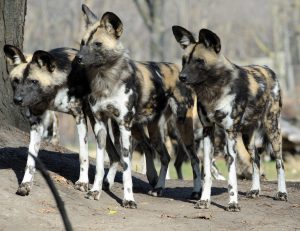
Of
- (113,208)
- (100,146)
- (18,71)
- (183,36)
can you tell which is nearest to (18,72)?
(18,71)

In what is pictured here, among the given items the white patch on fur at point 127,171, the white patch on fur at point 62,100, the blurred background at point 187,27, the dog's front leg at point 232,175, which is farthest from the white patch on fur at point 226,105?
the blurred background at point 187,27

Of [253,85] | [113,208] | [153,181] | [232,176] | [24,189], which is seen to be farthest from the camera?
[153,181]

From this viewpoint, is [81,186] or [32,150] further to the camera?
[81,186]

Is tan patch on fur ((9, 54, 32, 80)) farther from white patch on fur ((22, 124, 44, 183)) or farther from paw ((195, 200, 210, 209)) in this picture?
paw ((195, 200, 210, 209))

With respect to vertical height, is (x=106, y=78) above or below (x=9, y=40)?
below

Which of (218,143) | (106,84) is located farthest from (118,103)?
(218,143)

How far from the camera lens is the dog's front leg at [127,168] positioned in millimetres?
5723

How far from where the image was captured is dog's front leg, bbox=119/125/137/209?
572 centimetres

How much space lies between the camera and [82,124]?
19.6 ft

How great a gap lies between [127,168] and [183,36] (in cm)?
120

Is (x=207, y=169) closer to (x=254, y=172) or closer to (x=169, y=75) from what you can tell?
(x=254, y=172)

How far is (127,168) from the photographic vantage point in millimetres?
5824

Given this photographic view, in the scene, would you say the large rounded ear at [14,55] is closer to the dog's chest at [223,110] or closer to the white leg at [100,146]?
the white leg at [100,146]

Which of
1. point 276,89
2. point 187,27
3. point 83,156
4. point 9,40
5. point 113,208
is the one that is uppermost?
point 187,27
